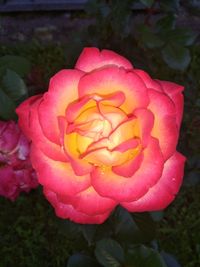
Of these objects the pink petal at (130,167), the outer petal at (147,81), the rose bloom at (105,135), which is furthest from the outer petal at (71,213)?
the outer petal at (147,81)

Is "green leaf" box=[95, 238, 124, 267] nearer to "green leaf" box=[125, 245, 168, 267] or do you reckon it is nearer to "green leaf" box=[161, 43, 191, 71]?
"green leaf" box=[125, 245, 168, 267]

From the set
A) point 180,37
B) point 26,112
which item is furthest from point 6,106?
point 180,37

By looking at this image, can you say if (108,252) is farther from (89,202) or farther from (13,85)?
(13,85)

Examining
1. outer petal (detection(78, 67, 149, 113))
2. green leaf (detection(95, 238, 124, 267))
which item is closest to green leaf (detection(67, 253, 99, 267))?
green leaf (detection(95, 238, 124, 267))

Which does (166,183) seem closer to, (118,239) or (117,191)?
(117,191)

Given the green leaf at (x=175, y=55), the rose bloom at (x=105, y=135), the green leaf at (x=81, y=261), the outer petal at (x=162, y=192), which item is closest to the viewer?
the rose bloom at (x=105, y=135)

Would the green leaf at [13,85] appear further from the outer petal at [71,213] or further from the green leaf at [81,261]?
the green leaf at [81,261]
